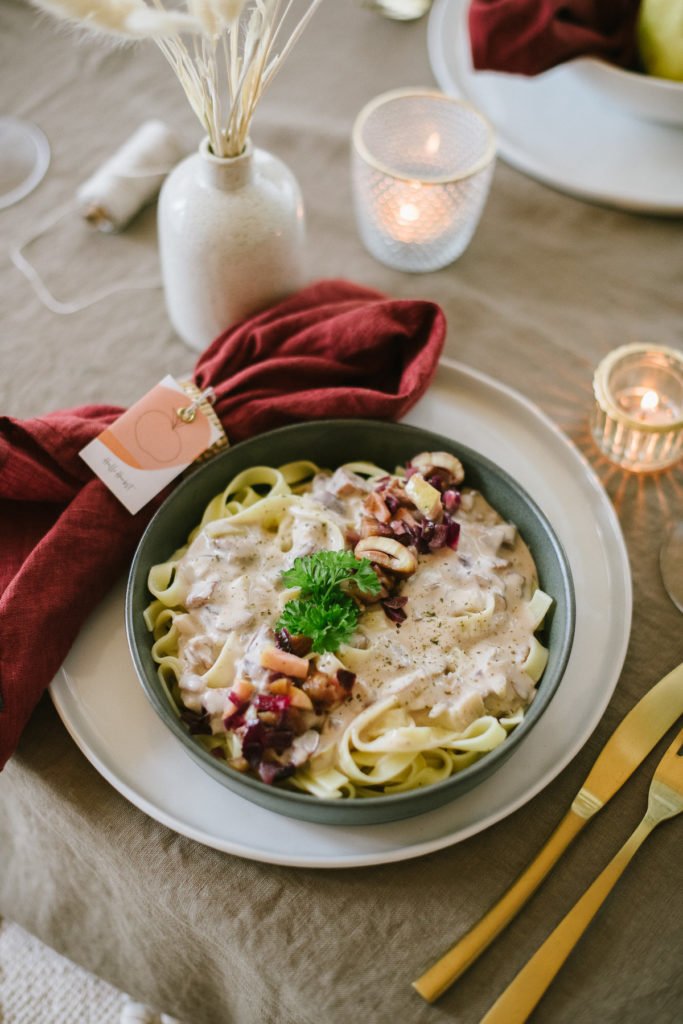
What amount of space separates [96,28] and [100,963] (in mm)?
A: 1378

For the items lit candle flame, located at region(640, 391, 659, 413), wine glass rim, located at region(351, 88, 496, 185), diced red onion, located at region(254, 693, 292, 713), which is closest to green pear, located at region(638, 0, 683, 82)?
wine glass rim, located at region(351, 88, 496, 185)

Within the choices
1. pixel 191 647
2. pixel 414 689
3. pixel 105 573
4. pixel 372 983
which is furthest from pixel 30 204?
pixel 372 983

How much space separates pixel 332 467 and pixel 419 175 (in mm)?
729

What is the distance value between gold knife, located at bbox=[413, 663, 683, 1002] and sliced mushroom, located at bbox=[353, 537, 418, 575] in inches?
15.0

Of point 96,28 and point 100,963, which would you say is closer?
point 96,28

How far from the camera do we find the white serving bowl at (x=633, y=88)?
1832mm

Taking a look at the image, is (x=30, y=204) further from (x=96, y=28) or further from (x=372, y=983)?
(x=372, y=983)

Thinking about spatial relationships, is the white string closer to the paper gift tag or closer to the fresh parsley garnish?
the paper gift tag

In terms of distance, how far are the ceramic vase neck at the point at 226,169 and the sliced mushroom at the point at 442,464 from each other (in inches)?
22.8

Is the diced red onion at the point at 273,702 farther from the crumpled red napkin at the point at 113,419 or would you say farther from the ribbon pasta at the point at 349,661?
the crumpled red napkin at the point at 113,419

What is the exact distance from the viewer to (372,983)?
115 centimetres

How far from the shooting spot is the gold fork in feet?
3.65

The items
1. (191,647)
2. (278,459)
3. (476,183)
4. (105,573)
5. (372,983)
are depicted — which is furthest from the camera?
(476,183)

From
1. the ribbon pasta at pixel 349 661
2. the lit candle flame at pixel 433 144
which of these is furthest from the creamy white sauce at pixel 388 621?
the lit candle flame at pixel 433 144
